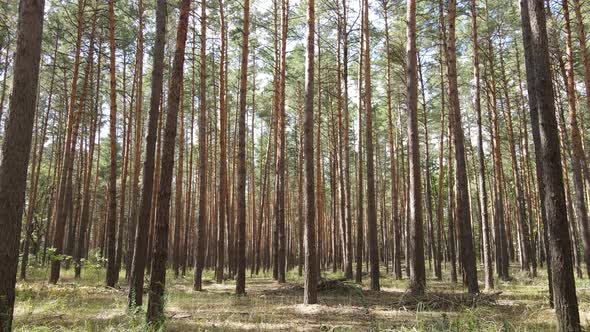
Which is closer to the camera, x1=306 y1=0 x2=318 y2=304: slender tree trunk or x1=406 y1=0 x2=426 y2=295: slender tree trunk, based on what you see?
x1=306 y1=0 x2=318 y2=304: slender tree trunk

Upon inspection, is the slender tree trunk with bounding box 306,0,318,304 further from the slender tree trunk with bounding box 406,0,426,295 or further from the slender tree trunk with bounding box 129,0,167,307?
the slender tree trunk with bounding box 129,0,167,307

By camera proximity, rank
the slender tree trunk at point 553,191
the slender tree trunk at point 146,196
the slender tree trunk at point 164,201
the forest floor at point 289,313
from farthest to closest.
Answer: the slender tree trunk at point 146,196, the forest floor at point 289,313, the slender tree trunk at point 164,201, the slender tree trunk at point 553,191

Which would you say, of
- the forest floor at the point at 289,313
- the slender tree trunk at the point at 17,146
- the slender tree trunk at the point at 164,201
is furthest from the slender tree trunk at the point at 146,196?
the slender tree trunk at the point at 17,146

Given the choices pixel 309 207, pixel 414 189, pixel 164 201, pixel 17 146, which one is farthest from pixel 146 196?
pixel 414 189

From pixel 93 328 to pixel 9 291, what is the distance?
6.27 ft

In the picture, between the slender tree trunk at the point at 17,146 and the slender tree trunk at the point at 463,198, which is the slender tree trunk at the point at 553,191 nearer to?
the slender tree trunk at the point at 463,198

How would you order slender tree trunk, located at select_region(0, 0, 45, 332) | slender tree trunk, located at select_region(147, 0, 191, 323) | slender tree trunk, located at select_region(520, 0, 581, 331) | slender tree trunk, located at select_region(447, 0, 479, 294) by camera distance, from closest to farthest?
slender tree trunk, located at select_region(0, 0, 45, 332) → slender tree trunk, located at select_region(520, 0, 581, 331) → slender tree trunk, located at select_region(147, 0, 191, 323) → slender tree trunk, located at select_region(447, 0, 479, 294)

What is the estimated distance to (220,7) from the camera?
49.6 feet

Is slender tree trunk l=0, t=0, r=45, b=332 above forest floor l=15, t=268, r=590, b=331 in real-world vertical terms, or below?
above

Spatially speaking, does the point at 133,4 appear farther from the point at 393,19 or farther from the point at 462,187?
the point at 462,187

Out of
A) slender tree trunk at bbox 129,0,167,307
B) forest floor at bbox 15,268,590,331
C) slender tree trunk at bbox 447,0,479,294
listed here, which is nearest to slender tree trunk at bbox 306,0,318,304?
forest floor at bbox 15,268,590,331

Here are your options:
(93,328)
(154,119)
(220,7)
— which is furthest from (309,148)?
(220,7)

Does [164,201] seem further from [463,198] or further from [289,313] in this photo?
[463,198]

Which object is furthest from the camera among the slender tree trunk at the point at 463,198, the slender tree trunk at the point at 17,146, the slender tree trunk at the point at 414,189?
the slender tree trunk at the point at 463,198
